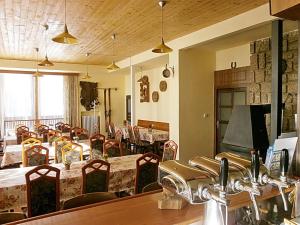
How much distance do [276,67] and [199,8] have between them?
1.37 m

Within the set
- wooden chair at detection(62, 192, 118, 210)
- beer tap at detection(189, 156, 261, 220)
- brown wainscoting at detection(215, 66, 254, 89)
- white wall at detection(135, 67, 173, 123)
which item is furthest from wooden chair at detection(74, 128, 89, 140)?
beer tap at detection(189, 156, 261, 220)

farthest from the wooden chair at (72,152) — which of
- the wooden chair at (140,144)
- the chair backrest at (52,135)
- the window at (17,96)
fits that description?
the window at (17,96)

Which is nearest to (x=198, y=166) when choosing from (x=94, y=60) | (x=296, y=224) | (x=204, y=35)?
(x=296, y=224)

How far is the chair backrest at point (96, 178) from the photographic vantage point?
2801 mm

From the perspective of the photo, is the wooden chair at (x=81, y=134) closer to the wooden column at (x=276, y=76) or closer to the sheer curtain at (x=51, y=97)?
the sheer curtain at (x=51, y=97)

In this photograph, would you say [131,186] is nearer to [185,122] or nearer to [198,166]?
[198,166]

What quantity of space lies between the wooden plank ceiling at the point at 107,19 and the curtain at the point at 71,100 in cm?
324

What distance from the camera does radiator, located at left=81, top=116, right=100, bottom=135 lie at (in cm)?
973

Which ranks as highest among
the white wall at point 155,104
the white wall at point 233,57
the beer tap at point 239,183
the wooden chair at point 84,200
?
the white wall at point 233,57

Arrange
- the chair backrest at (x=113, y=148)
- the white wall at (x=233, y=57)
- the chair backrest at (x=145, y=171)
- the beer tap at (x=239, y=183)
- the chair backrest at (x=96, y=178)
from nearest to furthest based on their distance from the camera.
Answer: the beer tap at (x=239, y=183) → the chair backrest at (x=96, y=178) → the chair backrest at (x=145, y=171) → the chair backrest at (x=113, y=148) → the white wall at (x=233, y=57)

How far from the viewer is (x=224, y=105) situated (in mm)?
5961

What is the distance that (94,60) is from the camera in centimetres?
817

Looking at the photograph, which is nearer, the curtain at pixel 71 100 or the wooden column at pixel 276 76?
the wooden column at pixel 276 76

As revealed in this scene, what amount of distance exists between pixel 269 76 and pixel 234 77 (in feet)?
3.24
